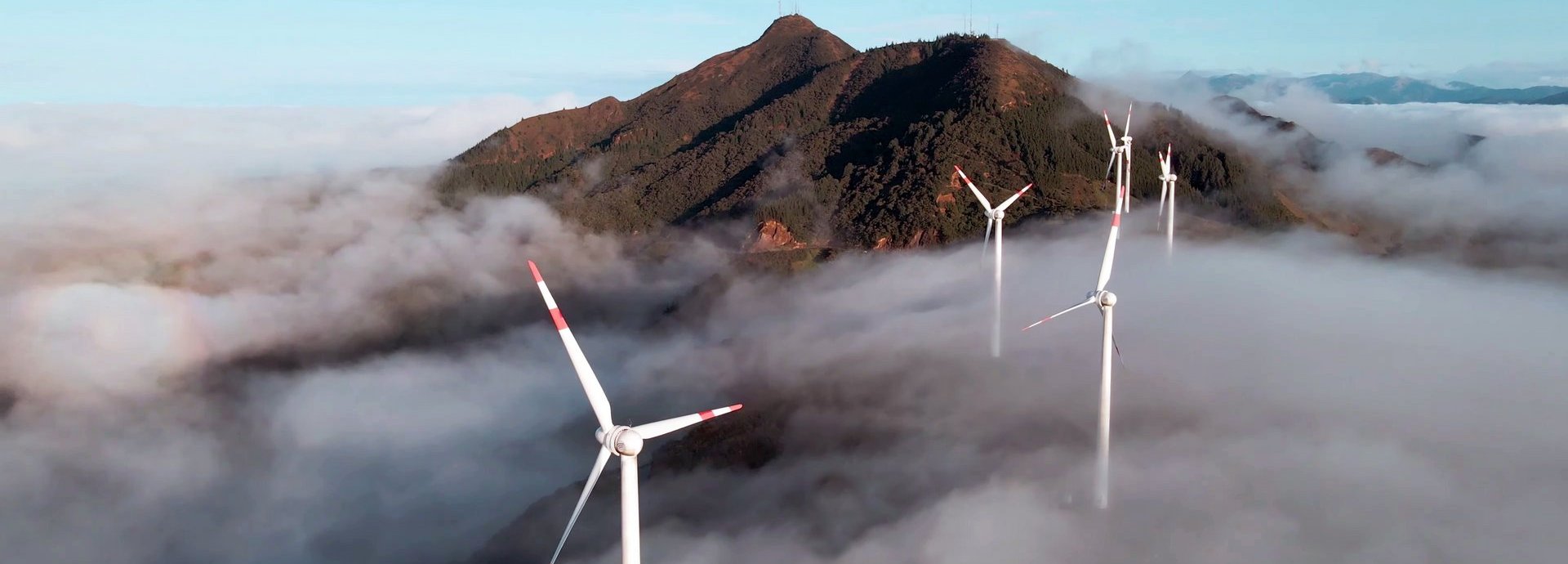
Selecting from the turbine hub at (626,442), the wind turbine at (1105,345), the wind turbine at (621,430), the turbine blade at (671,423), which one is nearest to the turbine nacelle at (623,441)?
the turbine hub at (626,442)

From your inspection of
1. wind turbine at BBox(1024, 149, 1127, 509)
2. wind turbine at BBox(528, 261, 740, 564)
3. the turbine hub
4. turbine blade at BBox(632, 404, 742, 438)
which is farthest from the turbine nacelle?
wind turbine at BBox(1024, 149, 1127, 509)

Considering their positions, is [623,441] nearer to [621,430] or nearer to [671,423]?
[621,430]

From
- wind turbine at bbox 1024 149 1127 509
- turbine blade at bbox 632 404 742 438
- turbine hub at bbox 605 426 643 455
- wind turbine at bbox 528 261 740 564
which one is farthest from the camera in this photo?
wind turbine at bbox 1024 149 1127 509

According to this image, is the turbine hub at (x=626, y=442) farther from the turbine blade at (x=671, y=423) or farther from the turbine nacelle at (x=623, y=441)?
the turbine blade at (x=671, y=423)

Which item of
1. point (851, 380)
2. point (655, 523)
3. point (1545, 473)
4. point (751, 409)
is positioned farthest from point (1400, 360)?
point (655, 523)

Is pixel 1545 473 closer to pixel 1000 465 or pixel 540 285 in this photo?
pixel 1000 465

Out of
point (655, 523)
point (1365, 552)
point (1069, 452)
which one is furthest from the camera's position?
point (655, 523)

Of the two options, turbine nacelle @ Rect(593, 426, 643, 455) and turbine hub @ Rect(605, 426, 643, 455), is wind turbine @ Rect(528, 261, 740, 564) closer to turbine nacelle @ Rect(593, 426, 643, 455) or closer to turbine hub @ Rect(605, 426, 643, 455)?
turbine nacelle @ Rect(593, 426, 643, 455)

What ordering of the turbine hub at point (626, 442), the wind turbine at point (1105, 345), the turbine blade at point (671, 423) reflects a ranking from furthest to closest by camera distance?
1. the wind turbine at point (1105, 345)
2. the turbine blade at point (671, 423)
3. the turbine hub at point (626, 442)
